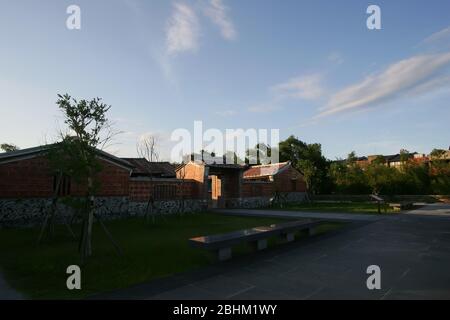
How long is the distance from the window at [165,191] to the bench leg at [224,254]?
15.0 m

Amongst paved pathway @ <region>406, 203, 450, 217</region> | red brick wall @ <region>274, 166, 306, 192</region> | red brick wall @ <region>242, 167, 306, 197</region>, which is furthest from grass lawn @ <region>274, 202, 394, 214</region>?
red brick wall @ <region>274, 166, 306, 192</region>

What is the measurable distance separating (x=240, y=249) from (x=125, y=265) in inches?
132

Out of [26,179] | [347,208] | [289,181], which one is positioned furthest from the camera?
[289,181]

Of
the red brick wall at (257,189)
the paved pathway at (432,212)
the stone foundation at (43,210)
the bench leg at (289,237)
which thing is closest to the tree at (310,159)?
the red brick wall at (257,189)

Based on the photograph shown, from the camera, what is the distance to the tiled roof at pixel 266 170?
33.2 metres

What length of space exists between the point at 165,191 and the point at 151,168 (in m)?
8.14

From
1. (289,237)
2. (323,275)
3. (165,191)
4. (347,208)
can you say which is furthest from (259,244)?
(347,208)

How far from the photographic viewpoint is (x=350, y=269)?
21.7ft

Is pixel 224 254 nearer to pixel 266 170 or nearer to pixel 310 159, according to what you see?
pixel 266 170

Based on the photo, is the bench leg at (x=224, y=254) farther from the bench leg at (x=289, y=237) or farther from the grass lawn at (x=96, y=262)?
the bench leg at (x=289, y=237)

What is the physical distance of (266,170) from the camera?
1368 inches
